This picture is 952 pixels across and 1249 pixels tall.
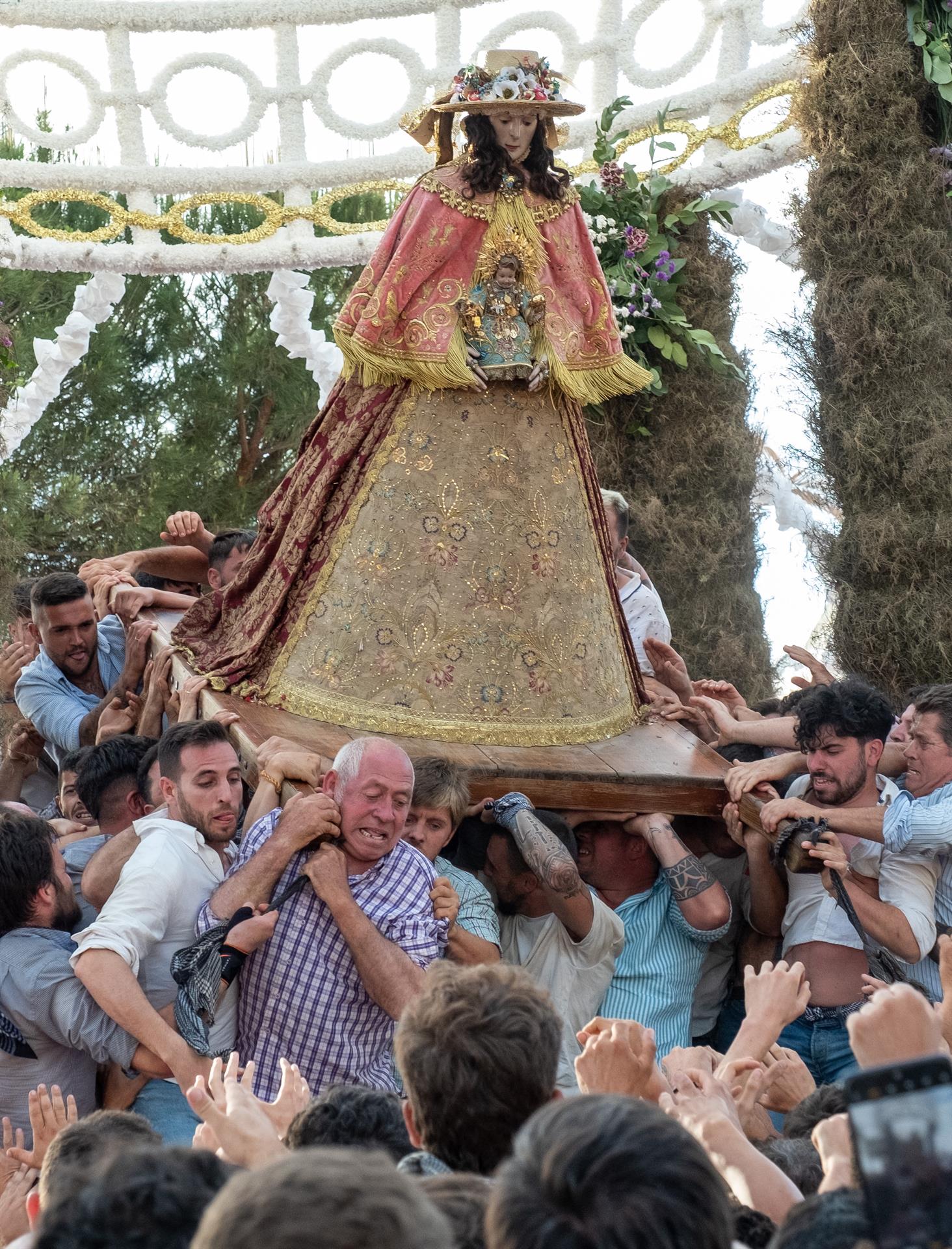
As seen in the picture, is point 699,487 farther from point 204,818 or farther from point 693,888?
point 204,818

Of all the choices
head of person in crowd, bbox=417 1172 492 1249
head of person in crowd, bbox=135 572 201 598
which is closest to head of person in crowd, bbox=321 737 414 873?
head of person in crowd, bbox=417 1172 492 1249

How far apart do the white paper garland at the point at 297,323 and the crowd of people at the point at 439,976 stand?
232cm

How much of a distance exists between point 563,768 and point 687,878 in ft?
1.65

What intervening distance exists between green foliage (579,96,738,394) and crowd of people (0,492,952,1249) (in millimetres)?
1555

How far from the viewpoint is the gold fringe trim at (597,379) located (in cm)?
486

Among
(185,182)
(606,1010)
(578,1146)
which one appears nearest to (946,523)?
(606,1010)

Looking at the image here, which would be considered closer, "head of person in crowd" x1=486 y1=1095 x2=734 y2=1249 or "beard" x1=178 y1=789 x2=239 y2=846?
"head of person in crowd" x1=486 y1=1095 x2=734 y2=1249

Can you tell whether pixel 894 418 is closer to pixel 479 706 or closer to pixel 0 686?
pixel 479 706

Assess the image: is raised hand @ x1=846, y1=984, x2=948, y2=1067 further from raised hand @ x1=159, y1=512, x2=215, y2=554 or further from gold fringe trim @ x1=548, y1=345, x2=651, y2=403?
raised hand @ x1=159, y1=512, x2=215, y2=554

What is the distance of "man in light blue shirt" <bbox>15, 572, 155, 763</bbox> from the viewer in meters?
5.41

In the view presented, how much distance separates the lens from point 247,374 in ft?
39.7

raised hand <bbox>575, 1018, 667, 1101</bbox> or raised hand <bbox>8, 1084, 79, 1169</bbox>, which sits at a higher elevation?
raised hand <bbox>575, 1018, 667, 1101</bbox>

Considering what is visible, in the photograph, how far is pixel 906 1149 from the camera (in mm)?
1410

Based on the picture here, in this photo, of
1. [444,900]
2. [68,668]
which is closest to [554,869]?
[444,900]
